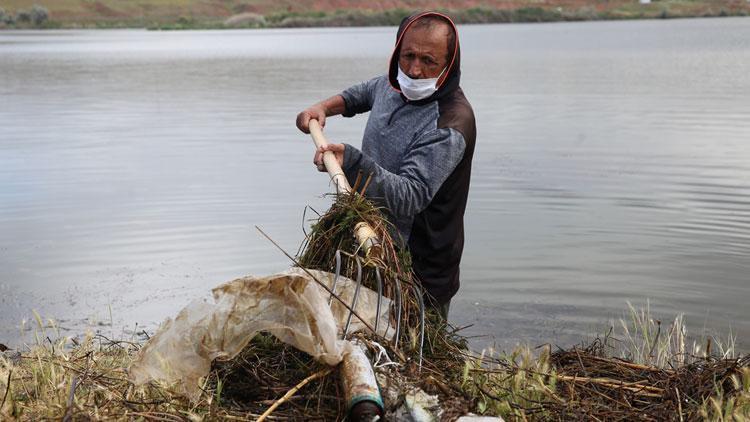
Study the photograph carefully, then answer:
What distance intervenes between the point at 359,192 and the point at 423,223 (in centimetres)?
40

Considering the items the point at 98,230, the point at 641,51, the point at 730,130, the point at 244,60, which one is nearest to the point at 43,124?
the point at 98,230

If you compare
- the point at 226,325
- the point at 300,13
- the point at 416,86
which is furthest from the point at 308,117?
the point at 300,13

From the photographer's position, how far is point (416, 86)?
159 inches

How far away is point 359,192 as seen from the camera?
3.86 m

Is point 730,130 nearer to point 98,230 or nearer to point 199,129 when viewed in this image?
point 199,129

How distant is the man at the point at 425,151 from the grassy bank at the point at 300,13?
7714 cm

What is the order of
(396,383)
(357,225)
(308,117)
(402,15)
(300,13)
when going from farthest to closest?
(300,13) < (402,15) < (308,117) < (357,225) < (396,383)

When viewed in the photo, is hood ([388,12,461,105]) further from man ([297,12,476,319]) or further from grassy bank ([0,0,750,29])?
grassy bank ([0,0,750,29])

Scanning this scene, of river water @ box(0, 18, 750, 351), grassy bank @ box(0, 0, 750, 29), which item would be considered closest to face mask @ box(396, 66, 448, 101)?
river water @ box(0, 18, 750, 351)

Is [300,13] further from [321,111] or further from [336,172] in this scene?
[336,172]

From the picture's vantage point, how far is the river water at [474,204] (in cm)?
767

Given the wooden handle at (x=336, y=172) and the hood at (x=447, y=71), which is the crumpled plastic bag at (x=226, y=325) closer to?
the wooden handle at (x=336, y=172)

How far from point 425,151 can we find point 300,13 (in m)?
94.9

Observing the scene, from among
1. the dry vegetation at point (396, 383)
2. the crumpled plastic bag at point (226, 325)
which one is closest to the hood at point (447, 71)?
the dry vegetation at point (396, 383)
